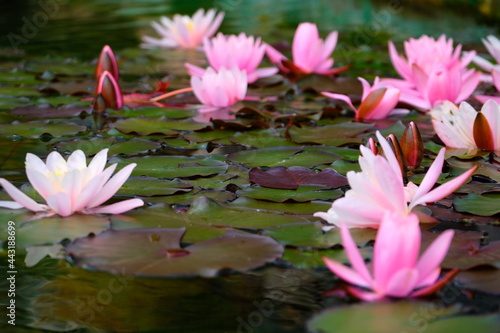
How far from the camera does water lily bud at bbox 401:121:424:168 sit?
1811 mm

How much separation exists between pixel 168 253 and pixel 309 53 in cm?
197

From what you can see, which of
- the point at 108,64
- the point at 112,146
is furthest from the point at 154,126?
the point at 108,64

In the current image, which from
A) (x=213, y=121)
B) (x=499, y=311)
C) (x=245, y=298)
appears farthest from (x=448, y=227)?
(x=213, y=121)

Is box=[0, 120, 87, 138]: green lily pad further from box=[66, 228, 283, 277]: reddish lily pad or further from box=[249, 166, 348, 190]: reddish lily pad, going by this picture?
box=[66, 228, 283, 277]: reddish lily pad

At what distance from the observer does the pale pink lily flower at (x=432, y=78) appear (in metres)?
2.47

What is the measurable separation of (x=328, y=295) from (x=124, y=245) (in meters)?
0.39

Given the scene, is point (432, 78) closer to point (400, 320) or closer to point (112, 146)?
point (112, 146)

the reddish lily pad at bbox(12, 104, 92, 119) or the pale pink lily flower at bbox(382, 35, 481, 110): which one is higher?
the pale pink lily flower at bbox(382, 35, 481, 110)

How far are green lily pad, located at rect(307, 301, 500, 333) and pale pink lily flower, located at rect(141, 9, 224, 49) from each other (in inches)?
127

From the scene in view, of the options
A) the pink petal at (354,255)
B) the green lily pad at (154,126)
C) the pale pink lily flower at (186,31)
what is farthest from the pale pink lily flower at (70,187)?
the pale pink lily flower at (186,31)

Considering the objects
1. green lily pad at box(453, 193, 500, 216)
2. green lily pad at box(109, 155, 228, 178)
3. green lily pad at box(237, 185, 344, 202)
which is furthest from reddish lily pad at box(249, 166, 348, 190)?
green lily pad at box(453, 193, 500, 216)

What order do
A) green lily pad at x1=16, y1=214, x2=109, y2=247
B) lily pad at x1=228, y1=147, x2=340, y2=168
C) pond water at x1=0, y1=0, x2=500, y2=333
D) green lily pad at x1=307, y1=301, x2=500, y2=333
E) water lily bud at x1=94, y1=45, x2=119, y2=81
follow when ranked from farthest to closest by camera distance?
1. water lily bud at x1=94, y1=45, x2=119, y2=81
2. lily pad at x1=228, y1=147, x2=340, y2=168
3. green lily pad at x1=16, y1=214, x2=109, y2=247
4. pond water at x1=0, y1=0, x2=500, y2=333
5. green lily pad at x1=307, y1=301, x2=500, y2=333

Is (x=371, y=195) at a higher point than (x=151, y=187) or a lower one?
higher

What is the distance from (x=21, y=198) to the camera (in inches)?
56.4
